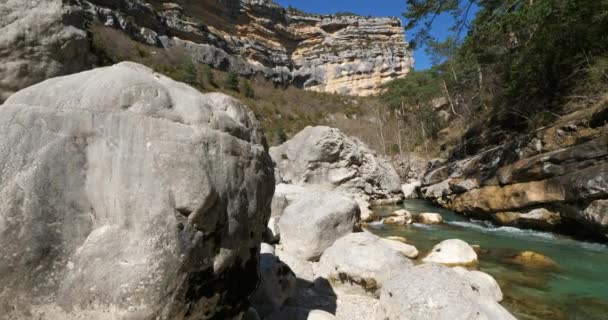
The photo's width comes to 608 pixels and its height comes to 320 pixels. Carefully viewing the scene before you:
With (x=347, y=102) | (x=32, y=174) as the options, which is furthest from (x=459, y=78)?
(x=32, y=174)

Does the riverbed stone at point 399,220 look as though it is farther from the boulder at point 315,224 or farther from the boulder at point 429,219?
the boulder at point 315,224

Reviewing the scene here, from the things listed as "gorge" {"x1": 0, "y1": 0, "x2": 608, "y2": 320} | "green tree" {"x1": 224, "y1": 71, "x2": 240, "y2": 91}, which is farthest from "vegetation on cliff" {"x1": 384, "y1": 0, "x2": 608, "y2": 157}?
"green tree" {"x1": 224, "y1": 71, "x2": 240, "y2": 91}

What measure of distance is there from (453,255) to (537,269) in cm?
152

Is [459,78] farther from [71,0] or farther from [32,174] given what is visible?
[32,174]

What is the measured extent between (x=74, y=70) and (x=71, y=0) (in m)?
0.93

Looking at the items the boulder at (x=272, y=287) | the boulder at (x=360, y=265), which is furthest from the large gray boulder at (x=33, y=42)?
the boulder at (x=360, y=265)

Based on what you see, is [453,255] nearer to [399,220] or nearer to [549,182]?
[399,220]

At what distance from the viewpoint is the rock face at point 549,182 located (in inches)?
333

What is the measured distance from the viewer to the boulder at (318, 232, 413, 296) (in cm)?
508

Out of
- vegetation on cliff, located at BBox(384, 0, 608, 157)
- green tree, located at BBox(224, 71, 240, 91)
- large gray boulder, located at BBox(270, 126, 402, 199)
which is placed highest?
green tree, located at BBox(224, 71, 240, 91)

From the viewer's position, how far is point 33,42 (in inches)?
168

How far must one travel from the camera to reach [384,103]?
35375 mm

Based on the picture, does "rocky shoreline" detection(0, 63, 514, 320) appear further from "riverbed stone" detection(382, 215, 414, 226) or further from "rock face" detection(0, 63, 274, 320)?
"riverbed stone" detection(382, 215, 414, 226)

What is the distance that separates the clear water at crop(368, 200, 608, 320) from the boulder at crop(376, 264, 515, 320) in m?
1.37
